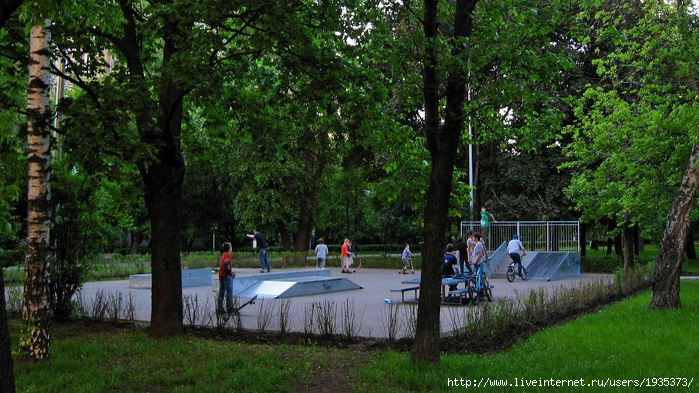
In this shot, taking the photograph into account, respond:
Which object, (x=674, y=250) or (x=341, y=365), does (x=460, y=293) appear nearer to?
(x=674, y=250)

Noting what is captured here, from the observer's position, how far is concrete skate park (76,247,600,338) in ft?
36.2

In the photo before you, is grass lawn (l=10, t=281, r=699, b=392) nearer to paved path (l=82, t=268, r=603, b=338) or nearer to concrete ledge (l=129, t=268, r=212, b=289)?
paved path (l=82, t=268, r=603, b=338)

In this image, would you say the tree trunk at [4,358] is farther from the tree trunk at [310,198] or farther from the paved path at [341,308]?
the tree trunk at [310,198]

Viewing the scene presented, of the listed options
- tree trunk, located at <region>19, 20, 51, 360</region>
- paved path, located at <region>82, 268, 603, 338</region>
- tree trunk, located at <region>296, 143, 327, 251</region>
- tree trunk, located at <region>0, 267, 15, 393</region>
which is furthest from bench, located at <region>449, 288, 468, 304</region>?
tree trunk, located at <region>296, 143, 327, 251</region>

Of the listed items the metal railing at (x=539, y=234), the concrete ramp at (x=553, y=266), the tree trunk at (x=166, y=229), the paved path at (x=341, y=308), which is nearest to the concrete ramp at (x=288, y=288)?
the paved path at (x=341, y=308)

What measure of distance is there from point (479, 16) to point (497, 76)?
2.95 feet

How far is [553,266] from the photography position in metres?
26.3

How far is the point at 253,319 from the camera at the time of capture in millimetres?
12336

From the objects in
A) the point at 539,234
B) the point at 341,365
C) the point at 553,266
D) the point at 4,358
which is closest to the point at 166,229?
the point at 341,365

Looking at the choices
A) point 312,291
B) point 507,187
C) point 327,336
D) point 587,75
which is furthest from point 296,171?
point 327,336

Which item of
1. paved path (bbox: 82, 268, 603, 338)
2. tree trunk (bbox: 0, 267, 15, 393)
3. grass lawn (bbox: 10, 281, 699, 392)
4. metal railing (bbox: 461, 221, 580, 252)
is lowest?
paved path (bbox: 82, 268, 603, 338)

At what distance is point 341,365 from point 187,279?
Answer: 14.7 meters

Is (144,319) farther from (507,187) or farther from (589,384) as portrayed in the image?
(507,187)

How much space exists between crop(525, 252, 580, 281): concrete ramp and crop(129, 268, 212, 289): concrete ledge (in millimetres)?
13398
